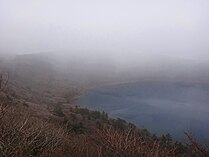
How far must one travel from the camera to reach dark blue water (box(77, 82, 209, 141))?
10544 centimetres

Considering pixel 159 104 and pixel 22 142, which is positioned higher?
pixel 22 142

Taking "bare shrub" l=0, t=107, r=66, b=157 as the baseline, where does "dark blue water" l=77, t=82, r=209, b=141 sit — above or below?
below

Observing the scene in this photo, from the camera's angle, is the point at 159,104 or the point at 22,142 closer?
the point at 22,142

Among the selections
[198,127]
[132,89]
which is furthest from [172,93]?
[198,127]

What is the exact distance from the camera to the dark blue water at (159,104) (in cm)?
10544

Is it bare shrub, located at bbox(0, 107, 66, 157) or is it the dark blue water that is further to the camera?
the dark blue water

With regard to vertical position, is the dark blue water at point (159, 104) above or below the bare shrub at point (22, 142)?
below

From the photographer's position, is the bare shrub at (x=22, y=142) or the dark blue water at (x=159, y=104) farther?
the dark blue water at (x=159, y=104)

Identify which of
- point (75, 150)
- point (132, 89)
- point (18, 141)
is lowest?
point (132, 89)

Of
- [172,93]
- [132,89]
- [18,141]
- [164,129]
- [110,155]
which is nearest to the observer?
[18,141]

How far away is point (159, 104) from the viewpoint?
141750mm

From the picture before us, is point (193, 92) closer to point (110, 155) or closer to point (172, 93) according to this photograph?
point (172, 93)

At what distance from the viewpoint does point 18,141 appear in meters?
13.4

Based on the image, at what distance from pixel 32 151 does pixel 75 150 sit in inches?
110
